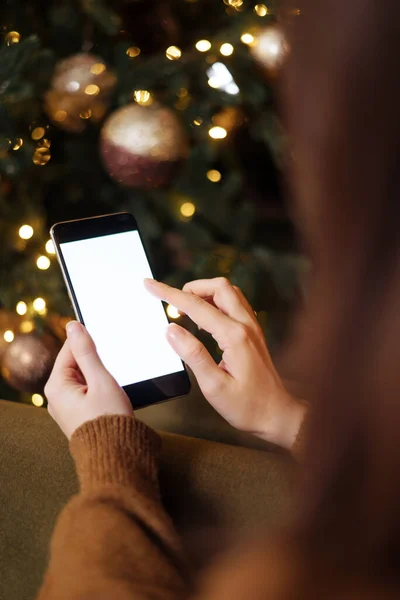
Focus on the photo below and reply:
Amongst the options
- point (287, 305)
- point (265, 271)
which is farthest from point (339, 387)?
point (287, 305)

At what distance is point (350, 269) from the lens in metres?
0.26

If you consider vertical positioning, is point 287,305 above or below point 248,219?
below

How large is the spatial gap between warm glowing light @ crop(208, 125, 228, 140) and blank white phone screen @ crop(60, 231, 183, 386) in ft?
1.66

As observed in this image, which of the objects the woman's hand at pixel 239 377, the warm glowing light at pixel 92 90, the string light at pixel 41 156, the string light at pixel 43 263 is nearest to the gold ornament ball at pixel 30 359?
the string light at pixel 43 263

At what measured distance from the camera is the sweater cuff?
48 cm

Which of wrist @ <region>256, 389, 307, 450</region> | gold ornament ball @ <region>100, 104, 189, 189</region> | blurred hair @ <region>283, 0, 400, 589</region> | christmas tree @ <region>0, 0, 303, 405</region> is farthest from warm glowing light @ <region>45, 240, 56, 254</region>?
blurred hair @ <region>283, 0, 400, 589</region>

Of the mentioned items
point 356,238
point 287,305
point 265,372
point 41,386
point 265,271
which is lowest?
point 41,386

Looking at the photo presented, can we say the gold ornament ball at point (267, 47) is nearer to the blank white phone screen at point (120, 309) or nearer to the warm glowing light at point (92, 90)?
the warm glowing light at point (92, 90)

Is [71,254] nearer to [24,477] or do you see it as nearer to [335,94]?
[24,477]

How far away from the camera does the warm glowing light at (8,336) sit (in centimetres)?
124

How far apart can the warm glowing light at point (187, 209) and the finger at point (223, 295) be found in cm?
54

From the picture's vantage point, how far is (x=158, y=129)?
1.04m

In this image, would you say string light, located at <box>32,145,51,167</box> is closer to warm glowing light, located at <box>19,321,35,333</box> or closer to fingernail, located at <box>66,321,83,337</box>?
warm glowing light, located at <box>19,321,35,333</box>

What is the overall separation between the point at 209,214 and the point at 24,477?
0.79m
